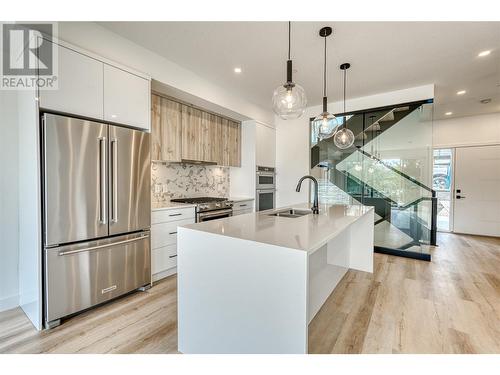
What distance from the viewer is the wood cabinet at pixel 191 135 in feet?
10.3

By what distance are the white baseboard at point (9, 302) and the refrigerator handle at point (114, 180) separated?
120 centimetres

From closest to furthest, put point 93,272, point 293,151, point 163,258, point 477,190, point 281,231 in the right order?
point 281,231 → point 93,272 → point 163,258 → point 293,151 → point 477,190

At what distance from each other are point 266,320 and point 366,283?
2100 millimetres

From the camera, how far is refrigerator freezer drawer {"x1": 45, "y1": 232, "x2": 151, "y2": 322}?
1966 millimetres

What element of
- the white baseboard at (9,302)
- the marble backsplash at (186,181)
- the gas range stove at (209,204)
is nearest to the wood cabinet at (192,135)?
the marble backsplash at (186,181)

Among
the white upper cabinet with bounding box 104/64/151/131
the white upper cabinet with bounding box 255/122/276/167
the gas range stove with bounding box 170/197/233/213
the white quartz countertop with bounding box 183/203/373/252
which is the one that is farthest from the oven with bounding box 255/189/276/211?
the white quartz countertop with bounding box 183/203/373/252

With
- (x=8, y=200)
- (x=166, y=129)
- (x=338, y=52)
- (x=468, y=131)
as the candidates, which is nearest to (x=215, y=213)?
(x=166, y=129)

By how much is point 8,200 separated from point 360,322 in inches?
134

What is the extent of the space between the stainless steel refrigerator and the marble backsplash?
0.89 metres

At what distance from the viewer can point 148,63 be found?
2.73 m

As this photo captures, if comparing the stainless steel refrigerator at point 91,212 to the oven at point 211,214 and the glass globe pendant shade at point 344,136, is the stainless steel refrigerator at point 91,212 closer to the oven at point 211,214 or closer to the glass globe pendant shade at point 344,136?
the oven at point 211,214

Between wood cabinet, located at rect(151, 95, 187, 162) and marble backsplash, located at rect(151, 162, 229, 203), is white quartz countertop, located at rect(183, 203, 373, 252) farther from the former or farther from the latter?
marble backsplash, located at rect(151, 162, 229, 203)

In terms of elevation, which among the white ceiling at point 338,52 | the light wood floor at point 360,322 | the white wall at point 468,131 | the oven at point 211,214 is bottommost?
the light wood floor at point 360,322

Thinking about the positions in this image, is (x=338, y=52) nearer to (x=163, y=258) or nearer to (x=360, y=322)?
(x=360, y=322)
